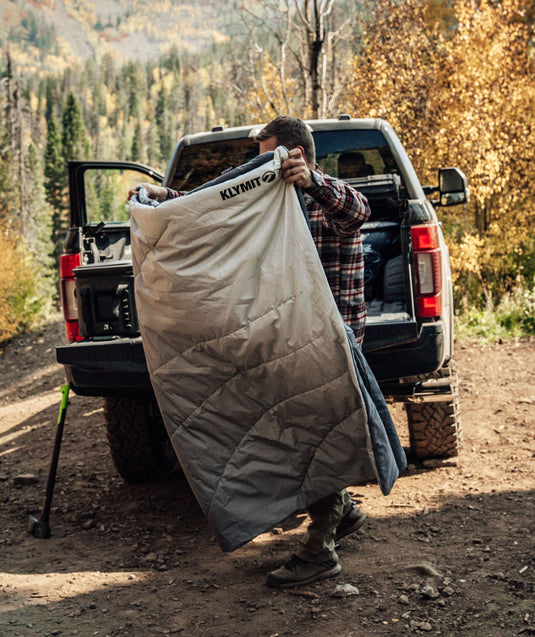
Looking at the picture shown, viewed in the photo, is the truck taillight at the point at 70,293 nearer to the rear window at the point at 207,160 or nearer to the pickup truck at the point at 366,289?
the pickup truck at the point at 366,289

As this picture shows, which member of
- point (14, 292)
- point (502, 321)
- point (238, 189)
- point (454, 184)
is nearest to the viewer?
point (238, 189)

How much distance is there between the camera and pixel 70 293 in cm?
402

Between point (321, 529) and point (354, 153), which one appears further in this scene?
point (354, 153)

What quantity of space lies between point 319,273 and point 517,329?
24.1 feet

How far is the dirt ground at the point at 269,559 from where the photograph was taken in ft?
8.76

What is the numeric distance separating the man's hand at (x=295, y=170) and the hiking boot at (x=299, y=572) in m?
1.61

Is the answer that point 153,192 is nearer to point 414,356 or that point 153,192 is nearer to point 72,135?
point 414,356

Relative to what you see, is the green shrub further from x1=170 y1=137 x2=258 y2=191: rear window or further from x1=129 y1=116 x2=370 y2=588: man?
x1=129 y1=116 x2=370 y2=588: man

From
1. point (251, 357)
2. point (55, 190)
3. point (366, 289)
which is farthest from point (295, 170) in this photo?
point (55, 190)

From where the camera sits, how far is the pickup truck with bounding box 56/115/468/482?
3.68 meters

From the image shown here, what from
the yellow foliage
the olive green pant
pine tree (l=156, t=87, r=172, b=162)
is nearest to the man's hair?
the olive green pant

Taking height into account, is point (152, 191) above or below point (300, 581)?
above

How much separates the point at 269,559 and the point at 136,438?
1374 millimetres

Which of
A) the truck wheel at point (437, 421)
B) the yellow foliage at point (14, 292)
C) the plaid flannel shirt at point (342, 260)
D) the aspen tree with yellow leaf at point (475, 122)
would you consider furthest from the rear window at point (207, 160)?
the yellow foliage at point (14, 292)
